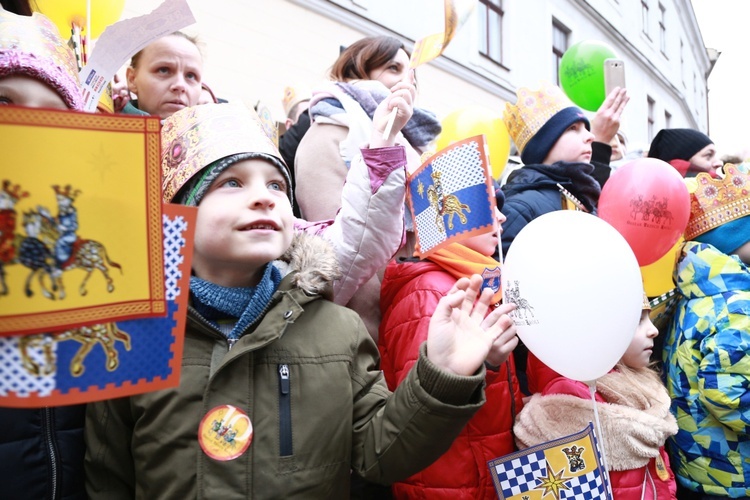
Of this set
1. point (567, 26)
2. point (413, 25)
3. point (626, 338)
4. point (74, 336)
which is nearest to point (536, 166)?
point (626, 338)

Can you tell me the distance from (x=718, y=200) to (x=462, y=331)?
1.94m

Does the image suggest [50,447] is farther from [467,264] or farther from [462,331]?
[467,264]

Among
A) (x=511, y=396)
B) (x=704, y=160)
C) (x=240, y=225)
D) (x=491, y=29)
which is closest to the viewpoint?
(x=240, y=225)

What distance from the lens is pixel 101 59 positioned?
5.07ft

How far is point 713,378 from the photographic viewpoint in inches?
90.7

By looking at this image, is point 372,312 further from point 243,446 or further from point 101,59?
point 101,59

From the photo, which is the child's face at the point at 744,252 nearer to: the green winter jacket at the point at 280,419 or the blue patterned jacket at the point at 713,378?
→ the blue patterned jacket at the point at 713,378

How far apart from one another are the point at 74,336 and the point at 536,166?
2.10 m

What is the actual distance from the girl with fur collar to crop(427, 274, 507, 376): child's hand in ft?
1.77

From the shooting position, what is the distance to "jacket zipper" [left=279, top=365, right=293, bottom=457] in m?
1.38

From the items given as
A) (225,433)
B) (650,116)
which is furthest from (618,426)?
(650,116)

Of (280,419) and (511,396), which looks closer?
(280,419)

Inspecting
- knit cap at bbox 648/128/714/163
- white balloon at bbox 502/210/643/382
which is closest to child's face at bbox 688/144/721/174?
knit cap at bbox 648/128/714/163

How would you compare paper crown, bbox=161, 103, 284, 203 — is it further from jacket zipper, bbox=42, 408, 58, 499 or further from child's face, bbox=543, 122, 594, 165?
child's face, bbox=543, 122, 594, 165
